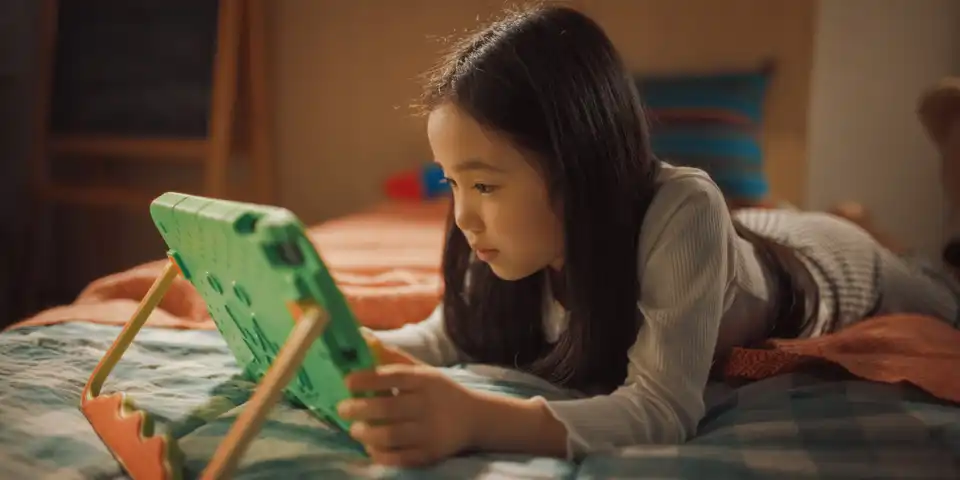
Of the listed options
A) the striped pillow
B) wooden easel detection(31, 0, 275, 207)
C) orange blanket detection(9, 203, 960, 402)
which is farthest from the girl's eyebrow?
wooden easel detection(31, 0, 275, 207)

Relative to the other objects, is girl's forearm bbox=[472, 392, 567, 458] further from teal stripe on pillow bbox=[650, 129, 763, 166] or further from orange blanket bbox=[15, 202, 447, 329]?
teal stripe on pillow bbox=[650, 129, 763, 166]

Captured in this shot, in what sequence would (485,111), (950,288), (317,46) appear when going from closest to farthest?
(485,111)
(950,288)
(317,46)

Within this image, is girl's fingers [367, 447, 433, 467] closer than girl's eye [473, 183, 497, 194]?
Yes

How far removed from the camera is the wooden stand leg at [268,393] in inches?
19.6

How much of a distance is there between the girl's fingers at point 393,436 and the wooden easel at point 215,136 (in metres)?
1.60

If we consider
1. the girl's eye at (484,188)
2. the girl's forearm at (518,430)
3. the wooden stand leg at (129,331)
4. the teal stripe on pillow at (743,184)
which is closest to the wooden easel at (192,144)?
the teal stripe on pillow at (743,184)

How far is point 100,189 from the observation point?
223 cm

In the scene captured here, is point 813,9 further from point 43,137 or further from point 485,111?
point 43,137

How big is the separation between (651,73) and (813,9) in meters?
0.41

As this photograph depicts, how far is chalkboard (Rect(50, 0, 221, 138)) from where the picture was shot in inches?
82.4

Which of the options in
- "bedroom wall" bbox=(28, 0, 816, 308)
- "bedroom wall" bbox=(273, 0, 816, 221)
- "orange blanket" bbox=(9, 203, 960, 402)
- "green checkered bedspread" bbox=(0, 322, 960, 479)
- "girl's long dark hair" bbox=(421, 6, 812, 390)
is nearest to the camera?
"green checkered bedspread" bbox=(0, 322, 960, 479)

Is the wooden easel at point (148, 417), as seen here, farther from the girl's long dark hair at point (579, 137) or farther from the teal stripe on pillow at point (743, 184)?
the teal stripe on pillow at point (743, 184)

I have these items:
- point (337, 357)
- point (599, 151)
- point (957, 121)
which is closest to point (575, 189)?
point (599, 151)

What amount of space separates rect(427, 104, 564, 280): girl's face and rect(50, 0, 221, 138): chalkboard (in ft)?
5.01
